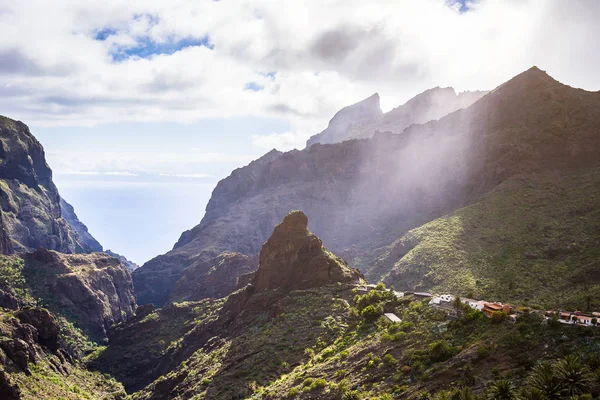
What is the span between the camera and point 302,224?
4126 inches

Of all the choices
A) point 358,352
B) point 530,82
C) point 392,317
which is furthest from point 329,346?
point 530,82

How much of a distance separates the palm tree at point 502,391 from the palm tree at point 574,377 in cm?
360

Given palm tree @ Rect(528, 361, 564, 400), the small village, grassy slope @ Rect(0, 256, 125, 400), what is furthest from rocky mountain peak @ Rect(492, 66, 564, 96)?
grassy slope @ Rect(0, 256, 125, 400)

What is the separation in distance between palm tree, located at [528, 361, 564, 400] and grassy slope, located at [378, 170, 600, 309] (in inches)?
1582

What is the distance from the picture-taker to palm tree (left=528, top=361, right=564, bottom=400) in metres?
34.1

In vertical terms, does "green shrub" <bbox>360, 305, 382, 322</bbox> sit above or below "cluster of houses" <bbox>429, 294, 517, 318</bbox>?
below

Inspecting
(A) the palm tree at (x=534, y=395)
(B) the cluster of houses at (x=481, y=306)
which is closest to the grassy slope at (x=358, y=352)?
(B) the cluster of houses at (x=481, y=306)

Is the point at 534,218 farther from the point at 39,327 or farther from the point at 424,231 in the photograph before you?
the point at 39,327

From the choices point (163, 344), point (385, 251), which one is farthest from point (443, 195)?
point (163, 344)

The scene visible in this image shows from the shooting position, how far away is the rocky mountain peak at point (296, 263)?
9650 cm

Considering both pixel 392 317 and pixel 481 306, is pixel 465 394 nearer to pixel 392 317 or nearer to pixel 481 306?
pixel 481 306

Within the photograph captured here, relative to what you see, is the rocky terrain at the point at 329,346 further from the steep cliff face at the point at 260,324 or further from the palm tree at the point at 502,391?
the palm tree at the point at 502,391

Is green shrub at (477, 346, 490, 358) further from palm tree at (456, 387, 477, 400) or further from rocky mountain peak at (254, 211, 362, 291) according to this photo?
rocky mountain peak at (254, 211, 362, 291)

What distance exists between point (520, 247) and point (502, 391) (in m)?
88.1
